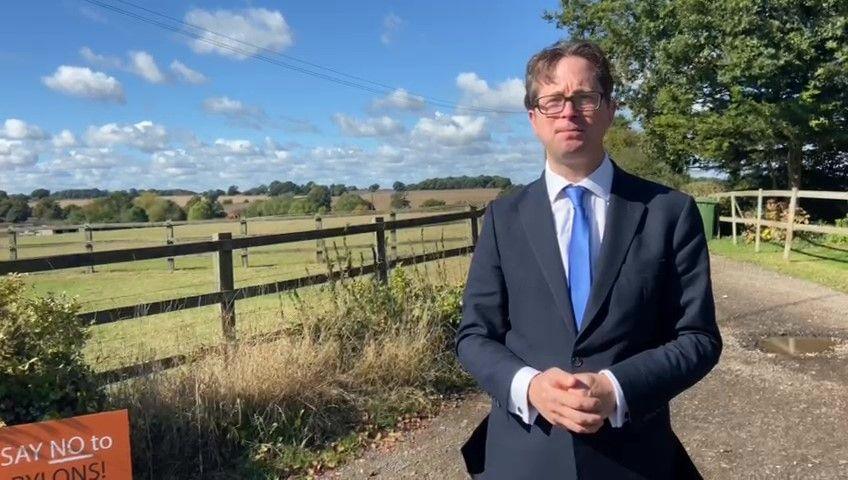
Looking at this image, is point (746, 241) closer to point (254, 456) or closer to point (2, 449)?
point (254, 456)

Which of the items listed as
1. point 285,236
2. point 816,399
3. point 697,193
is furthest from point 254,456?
point 697,193

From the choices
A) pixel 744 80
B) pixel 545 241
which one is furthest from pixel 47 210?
pixel 545 241

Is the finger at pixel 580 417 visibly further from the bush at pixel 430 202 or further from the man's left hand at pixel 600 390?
the bush at pixel 430 202

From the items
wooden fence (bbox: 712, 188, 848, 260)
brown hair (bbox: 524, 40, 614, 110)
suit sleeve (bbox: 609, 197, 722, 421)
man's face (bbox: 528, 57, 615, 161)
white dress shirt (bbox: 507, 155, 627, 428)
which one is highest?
brown hair (bbox: 524, 40, 614, 110)

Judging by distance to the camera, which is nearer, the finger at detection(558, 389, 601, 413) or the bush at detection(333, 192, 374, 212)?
the finger at detection(558, 389, 601, 413)

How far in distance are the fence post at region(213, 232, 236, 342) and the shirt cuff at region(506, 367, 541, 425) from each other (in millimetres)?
4491

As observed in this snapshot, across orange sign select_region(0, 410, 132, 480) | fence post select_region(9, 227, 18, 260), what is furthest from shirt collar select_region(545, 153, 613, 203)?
fence post select_region(9, 227, 18, 260)

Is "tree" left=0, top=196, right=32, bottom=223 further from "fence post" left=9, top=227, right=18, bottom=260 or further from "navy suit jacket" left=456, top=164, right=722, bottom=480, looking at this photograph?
"navy suit jacket" left=456, top=164, right=722, bottom=480

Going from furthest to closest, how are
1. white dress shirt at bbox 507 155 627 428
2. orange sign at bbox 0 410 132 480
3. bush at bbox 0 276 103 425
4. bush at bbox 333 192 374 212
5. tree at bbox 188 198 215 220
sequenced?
tree at bbox 188 198 215 220
bush at bbox 333 192 374 212
bush at bbox 0 276 103 425
orange sign at bbox 0 410 132 480
white dress shirt at bbox 507 155 627 428

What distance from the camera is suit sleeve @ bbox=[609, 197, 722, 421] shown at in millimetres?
1459

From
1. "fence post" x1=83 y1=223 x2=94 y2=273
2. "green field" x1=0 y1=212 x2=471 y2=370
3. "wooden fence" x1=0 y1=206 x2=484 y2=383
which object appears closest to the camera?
"wooden fence" x1=0 y1=206 x2=484 y2=383

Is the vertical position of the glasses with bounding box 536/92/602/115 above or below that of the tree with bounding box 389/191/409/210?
above

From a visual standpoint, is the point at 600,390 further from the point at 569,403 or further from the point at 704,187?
the point at 704,187

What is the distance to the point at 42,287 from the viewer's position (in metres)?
18.8
